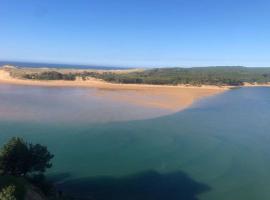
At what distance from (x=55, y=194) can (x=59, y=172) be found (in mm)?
6515

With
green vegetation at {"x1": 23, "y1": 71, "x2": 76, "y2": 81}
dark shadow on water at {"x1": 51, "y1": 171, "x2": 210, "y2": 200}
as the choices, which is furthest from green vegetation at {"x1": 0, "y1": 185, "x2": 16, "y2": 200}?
green vegetation at {"x1": 23, "y1": 71, "x2": 76, "y2": 81}

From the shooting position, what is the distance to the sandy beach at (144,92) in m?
73.2

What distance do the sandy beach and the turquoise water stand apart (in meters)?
13.7

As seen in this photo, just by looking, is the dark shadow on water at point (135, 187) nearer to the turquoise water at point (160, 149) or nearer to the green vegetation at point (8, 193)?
the turquoise water at point (160, 149)

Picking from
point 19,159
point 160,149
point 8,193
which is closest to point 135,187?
point 19,159

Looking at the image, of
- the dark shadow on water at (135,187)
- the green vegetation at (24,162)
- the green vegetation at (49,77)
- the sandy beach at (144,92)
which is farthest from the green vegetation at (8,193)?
the green vegetation at (49,77)

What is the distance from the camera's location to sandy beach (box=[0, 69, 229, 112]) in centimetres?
7325

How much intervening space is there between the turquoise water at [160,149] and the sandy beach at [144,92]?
13691mm

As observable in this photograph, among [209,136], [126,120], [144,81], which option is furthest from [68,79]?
[209,136]

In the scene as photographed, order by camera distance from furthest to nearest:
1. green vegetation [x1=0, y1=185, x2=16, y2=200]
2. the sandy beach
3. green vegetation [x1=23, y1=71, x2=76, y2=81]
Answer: green vegetation [x1=23, y1=71, x2=76, y2=81], the sandy beach, green vegetation [x1=0, y1=185, x2=16, y2=200]

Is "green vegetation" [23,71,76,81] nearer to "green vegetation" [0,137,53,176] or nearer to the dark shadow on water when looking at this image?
the dark shadow on water

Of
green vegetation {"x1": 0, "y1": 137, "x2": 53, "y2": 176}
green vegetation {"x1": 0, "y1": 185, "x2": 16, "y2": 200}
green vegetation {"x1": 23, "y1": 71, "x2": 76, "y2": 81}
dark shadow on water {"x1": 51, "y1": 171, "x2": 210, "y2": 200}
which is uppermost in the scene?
green vegetation {"x1": 0, "y1": 185, "x2": 16, "y2": 200}

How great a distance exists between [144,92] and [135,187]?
2582 inches

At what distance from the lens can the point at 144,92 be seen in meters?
92.3
